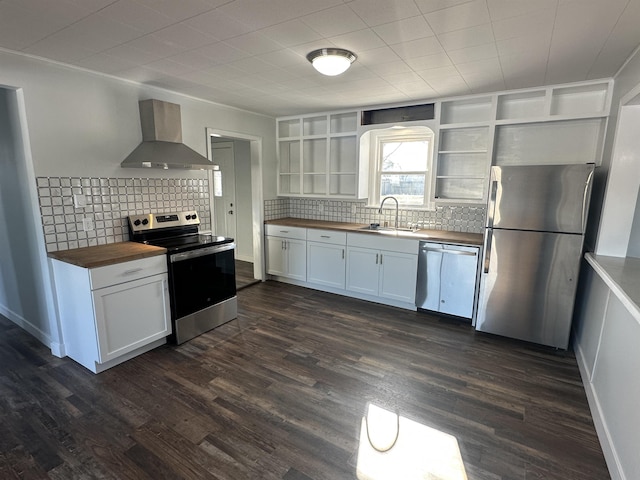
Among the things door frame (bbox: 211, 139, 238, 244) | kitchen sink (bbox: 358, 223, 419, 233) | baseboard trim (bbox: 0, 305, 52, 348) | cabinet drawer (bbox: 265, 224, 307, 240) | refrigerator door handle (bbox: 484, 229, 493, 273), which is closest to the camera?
baseboard trim (bbox: 0, 305, 52, 348)

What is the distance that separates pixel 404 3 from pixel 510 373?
263 cm

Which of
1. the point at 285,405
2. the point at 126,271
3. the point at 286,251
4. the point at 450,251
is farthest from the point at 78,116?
the point at 450,251

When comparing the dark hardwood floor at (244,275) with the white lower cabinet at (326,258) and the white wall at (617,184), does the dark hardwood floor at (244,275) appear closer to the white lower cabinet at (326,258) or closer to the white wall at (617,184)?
the white lower cabinet at (326,258)

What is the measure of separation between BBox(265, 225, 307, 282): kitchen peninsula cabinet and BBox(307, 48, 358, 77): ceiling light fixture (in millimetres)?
2354

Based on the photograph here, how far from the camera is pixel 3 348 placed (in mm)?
2850

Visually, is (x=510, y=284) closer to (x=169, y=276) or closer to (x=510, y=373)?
(x=510, y=373)

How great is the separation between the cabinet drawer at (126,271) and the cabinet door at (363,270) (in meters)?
2.13

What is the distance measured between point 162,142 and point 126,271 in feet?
4.36

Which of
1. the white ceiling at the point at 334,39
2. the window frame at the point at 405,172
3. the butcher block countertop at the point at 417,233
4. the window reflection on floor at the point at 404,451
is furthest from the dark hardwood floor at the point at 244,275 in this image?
the window reflection on floor at the point at 404,451

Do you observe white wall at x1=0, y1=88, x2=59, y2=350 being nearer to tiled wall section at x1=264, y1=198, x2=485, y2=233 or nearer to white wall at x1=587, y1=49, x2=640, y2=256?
tiled wall section at x1=264, y1=198, x2=485, y2=233

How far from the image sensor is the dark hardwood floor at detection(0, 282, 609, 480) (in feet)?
5.71

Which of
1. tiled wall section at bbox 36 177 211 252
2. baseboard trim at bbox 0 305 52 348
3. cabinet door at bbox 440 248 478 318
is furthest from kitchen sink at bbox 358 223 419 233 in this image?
baseboard trim at bbox 0 305 52 348

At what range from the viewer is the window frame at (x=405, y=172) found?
400 cm

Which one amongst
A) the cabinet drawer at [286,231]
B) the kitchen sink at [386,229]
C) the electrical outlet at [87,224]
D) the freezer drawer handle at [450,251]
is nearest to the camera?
the electrical outlet at [87,224]
